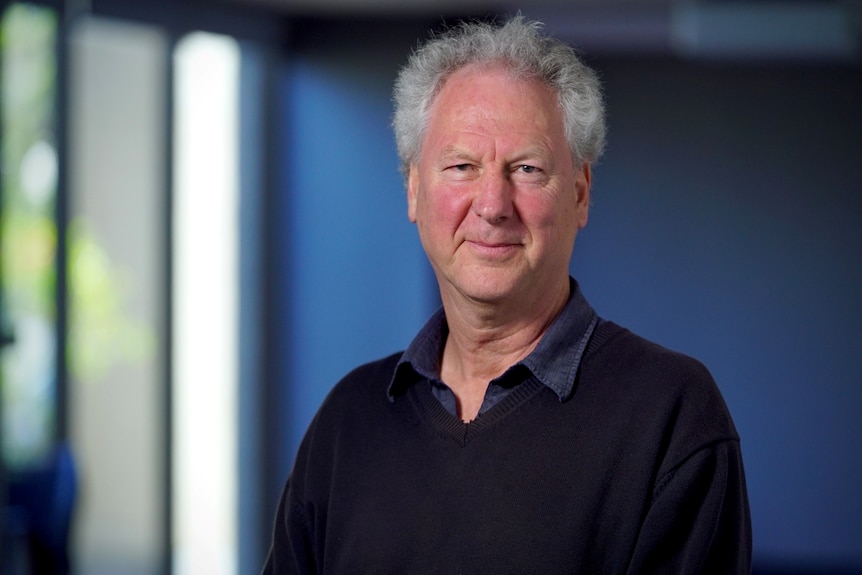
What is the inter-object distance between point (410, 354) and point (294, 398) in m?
4.41

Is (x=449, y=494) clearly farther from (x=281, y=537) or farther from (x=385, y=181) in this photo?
(x=385, y=181)

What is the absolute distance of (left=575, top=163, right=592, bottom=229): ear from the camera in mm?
1517

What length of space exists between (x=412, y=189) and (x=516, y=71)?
0.26 meters

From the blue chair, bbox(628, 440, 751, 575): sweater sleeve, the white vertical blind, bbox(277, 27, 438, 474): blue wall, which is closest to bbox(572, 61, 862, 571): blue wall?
bbox(277, 27, 438, 474): blue wall

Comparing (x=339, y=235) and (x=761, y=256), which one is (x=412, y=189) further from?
(x=761, y=256)

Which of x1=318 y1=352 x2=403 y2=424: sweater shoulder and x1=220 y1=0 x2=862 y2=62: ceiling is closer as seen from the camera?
x1=318 y1=352 x2=403 y2=424: sweater shoulder

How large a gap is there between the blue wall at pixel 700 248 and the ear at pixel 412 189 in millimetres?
4096

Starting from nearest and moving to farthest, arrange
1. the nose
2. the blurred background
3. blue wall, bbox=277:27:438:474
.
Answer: the nose < the blurred background < blue wall, bbox=277:27:438:474

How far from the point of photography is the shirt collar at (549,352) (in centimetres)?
142

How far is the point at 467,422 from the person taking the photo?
4.82 feet

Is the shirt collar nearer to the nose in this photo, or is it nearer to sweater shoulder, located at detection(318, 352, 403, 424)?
sweater shoulder, located at detection(318, 352, 403, 424)

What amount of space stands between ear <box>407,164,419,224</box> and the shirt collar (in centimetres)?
17

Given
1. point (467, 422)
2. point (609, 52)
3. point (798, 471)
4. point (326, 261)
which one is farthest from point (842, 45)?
point (467, 422)

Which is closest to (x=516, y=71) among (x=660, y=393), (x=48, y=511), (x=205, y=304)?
(x=660, y=393)
